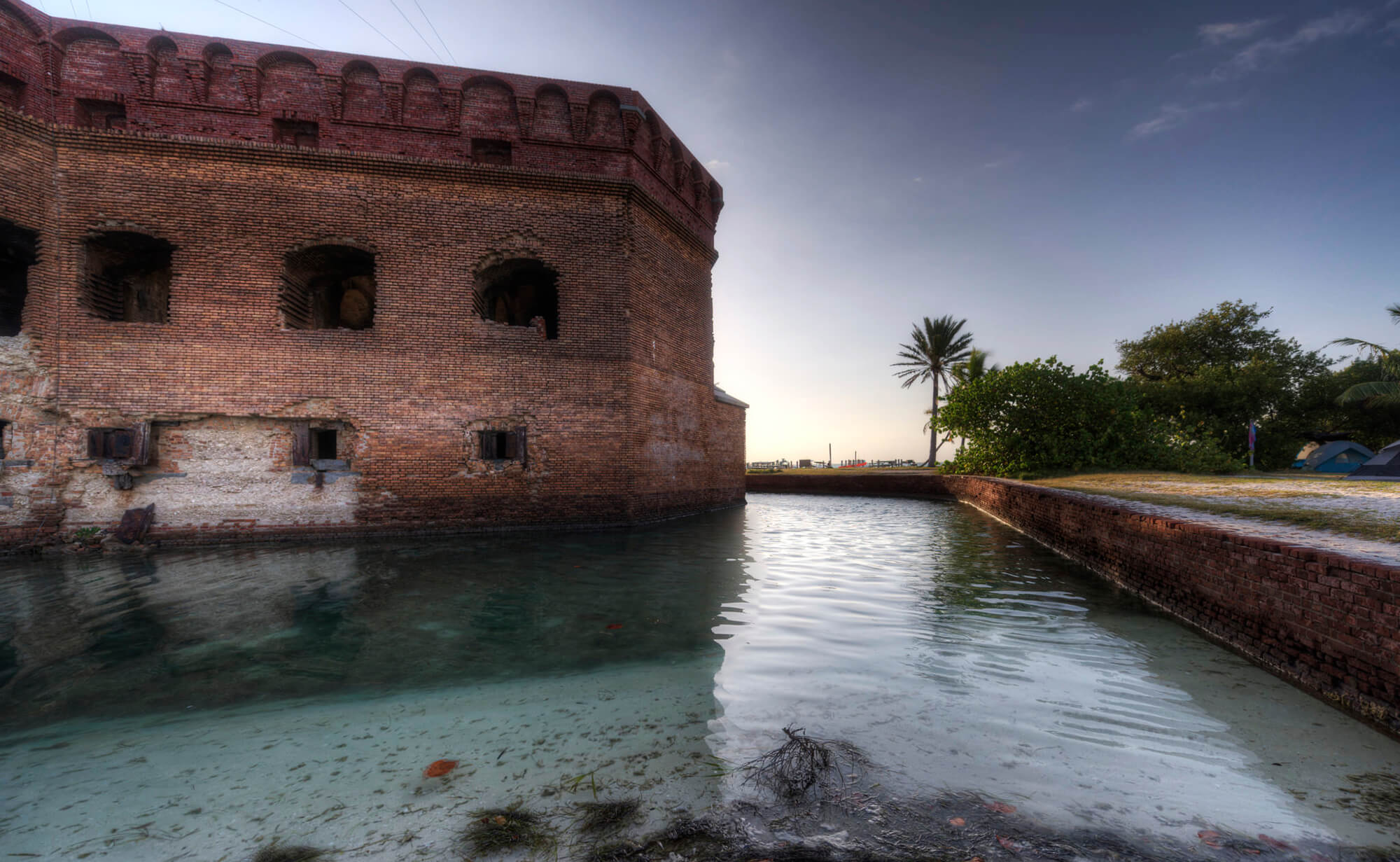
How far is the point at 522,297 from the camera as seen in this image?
1233cm

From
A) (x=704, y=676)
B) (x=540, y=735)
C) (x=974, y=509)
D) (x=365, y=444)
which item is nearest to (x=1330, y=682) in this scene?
(x=704, y=676)

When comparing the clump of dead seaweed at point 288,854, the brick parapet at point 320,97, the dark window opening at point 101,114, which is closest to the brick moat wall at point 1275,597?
the clump of dead seaweed at point 288,854

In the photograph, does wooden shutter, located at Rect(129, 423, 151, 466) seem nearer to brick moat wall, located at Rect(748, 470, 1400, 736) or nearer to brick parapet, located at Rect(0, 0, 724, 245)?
brick parapet, located at Rect(0, 0, 724, 245)

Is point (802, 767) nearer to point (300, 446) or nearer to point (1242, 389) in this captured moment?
point (300, 446)

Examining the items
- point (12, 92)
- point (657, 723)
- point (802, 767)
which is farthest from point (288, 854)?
point (12, 92)

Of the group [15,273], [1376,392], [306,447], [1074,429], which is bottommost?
[306,447]

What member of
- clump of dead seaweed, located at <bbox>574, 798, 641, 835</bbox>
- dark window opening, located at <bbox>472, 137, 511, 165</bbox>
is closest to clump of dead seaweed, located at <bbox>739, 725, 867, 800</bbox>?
clump of dead seaweed, located at <bbox>574, 798, 641, 835</bbox>

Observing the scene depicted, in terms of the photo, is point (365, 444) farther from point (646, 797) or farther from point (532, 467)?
point (646, 797)

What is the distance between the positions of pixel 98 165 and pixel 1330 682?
15446mm

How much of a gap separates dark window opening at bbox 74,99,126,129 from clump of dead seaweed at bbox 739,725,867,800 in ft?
44.8

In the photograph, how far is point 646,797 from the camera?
2168 mm

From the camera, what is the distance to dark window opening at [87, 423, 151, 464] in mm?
8820

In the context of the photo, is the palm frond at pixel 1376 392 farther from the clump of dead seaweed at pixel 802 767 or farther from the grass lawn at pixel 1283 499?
the clump of dead seaweed at pixel 802 767

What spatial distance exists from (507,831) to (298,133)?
12476 mm
